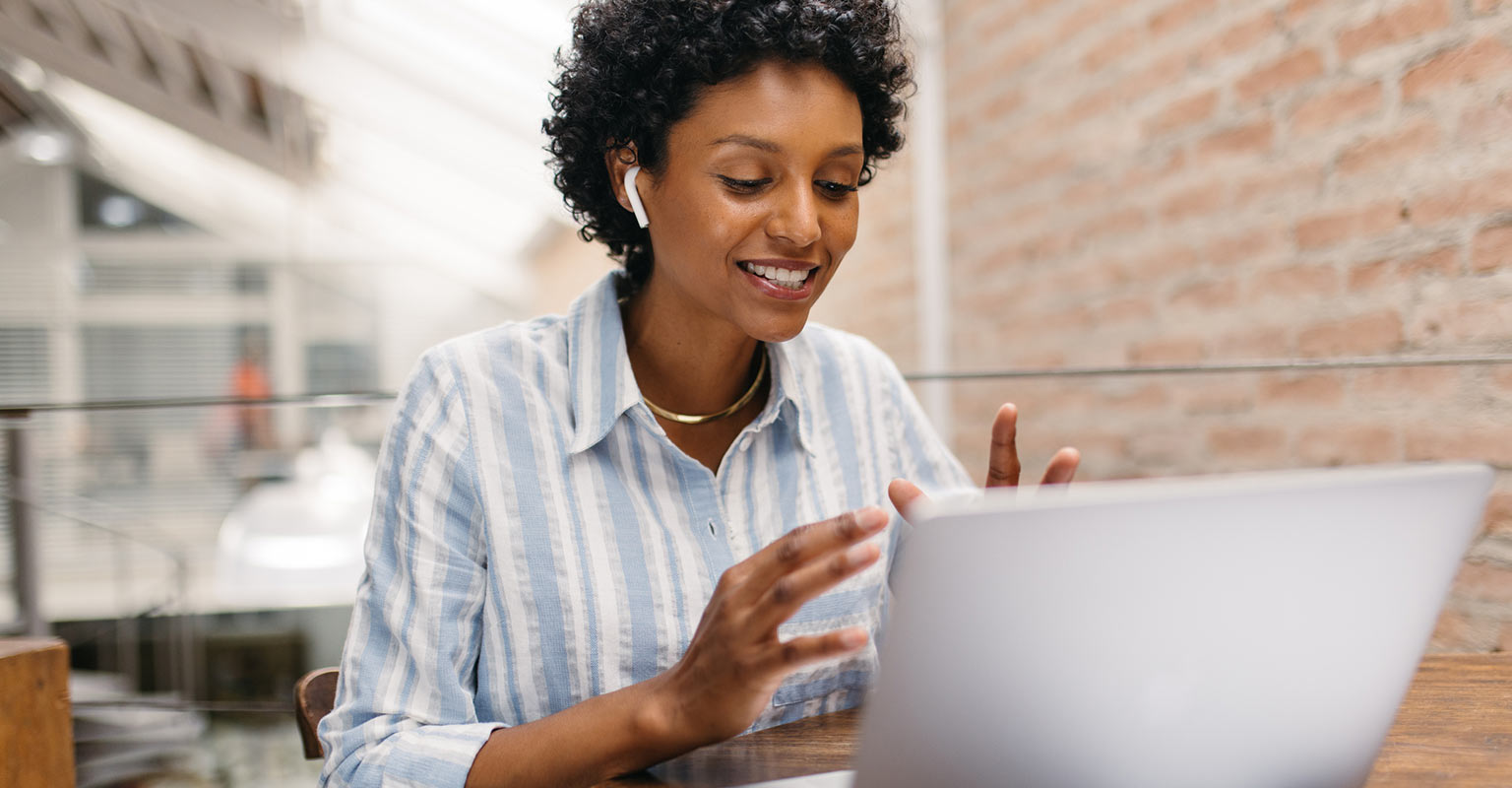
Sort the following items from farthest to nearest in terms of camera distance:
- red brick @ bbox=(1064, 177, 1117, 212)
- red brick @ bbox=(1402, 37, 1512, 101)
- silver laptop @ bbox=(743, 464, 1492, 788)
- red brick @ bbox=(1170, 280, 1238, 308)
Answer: red brick @ bbox=(1064, 177, 1117, 212) < red brick @ bbox=(1170, 280, 1238, 308) < red brick @ bbox=(1402, 37, 1512, 101) < silver laptop @ bbox=(743, 464, 1492, 788)

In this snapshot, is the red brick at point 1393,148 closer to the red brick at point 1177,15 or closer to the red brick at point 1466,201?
the red brick at point 1466,201

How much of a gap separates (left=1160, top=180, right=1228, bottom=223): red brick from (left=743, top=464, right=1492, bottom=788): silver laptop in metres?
1.58

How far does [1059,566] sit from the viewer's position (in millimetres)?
462

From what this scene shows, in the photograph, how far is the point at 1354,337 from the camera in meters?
1.69

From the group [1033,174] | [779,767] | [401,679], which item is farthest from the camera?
[1033,174]

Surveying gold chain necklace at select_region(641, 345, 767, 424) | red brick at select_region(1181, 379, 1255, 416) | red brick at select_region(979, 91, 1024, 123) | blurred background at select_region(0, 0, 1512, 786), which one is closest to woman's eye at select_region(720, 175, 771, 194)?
gold chain necklace at select_region(641, 345, 767, 424)

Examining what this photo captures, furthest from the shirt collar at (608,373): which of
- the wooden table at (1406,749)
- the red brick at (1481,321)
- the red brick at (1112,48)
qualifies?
the red brick at (1112,48)

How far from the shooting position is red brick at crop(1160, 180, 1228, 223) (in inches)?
78.5

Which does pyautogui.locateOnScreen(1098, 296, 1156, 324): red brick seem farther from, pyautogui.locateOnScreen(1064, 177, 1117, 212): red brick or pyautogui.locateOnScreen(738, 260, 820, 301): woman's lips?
pyautogui.locateOnScreen(738, 260, 820, 301): woman's lips

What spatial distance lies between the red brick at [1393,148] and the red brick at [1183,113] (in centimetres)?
35

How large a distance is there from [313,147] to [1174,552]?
13.9 feet

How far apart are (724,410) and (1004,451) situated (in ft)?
1.06

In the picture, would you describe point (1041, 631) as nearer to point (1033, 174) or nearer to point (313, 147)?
point (1033, 174)

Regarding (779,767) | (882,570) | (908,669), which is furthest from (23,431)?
(908,669)
